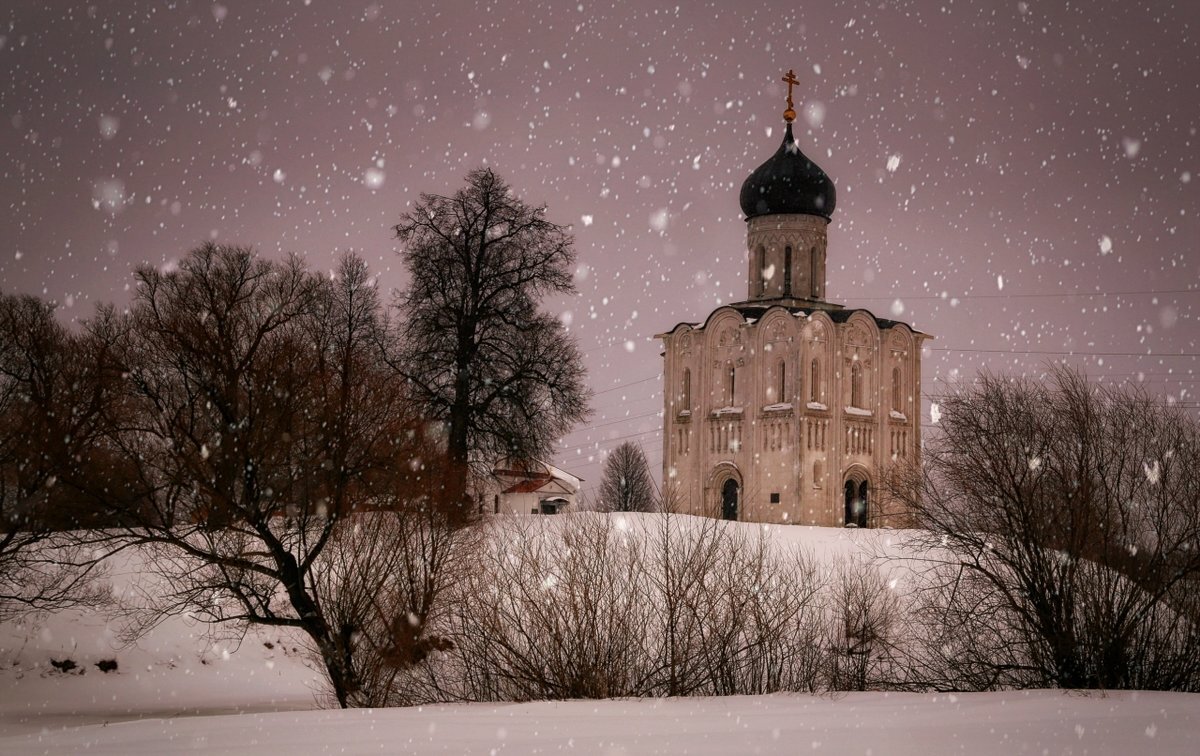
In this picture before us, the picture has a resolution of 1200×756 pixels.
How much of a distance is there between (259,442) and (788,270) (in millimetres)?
25914

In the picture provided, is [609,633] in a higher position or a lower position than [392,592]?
lower

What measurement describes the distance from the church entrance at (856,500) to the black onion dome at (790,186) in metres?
8.84

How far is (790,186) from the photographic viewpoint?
134 ft

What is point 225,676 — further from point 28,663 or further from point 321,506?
point 321,506

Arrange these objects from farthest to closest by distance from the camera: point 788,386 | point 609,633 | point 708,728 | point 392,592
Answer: point 788,386 → point 392,592 → point 609,633 → point 708,728

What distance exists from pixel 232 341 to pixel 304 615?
14.2 feet

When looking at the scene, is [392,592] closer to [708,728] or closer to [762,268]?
[708,728]

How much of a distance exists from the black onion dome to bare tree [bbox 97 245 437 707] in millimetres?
22410

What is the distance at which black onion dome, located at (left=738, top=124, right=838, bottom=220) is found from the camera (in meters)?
40.8

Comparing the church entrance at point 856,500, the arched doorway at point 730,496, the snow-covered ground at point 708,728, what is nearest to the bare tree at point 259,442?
the snow-covered ground at point 708,728

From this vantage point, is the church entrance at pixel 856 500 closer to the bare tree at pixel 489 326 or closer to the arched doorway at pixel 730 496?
the arched doorway at pixel 730 496

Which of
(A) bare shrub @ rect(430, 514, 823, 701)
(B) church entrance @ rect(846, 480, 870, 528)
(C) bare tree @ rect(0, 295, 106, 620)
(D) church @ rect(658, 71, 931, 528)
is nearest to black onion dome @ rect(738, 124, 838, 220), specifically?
(D) church @ rect(658, 71, 931, 528)

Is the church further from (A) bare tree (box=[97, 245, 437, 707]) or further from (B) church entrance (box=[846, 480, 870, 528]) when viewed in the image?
(A) bare tree (box=[97, 245, 437, 707])

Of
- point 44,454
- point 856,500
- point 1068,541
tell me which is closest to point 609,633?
point 1068,541
